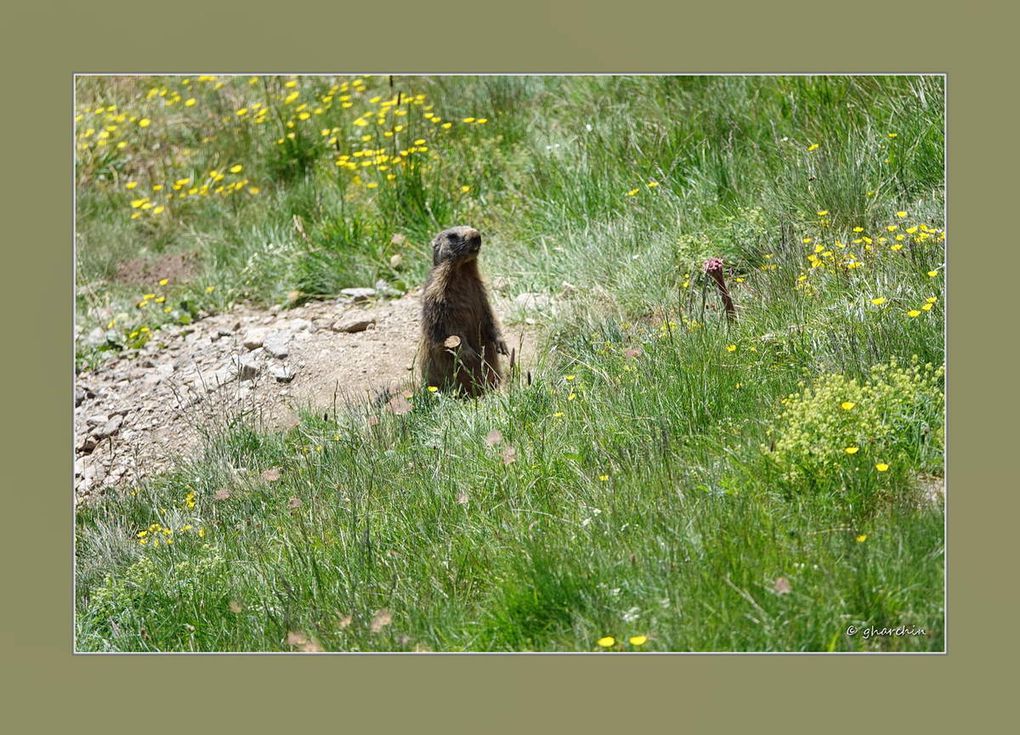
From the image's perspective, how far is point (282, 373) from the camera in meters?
7.39

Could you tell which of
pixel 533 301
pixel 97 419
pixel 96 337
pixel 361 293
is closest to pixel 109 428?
pixel 97 419

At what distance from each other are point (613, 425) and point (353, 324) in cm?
276

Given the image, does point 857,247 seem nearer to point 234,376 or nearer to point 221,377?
point 234,376

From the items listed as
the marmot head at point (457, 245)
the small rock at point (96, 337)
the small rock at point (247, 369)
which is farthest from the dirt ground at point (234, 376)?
→ the marmot head at point (457, 245)

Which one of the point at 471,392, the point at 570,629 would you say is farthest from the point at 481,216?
→ the point at 570,629

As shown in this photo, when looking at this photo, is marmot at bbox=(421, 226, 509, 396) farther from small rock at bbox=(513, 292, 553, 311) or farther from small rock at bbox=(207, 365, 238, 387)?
small rock at bbox=(207, 365, 238, 387)

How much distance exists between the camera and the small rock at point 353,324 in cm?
782

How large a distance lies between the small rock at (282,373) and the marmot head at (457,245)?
112cm

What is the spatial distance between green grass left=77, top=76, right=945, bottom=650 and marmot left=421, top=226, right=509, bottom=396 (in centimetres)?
45

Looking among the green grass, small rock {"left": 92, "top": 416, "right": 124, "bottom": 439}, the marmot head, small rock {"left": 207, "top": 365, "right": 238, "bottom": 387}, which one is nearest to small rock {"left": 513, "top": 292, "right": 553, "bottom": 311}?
the green grass

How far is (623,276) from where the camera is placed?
7.05 meters

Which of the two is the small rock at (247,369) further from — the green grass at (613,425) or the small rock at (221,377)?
the green grass at (613,425)
